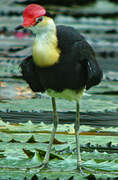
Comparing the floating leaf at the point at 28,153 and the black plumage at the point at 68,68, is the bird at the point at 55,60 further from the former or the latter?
the floating leaf at the point at 28,153

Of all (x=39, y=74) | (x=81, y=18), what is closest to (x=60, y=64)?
(x=39, y=74)

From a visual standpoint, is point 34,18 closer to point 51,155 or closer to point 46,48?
point 46,48

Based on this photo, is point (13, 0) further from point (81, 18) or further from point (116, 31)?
point (116, 31)

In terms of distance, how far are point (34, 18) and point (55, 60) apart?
305mm

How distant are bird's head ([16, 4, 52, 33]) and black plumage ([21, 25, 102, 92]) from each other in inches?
6.6

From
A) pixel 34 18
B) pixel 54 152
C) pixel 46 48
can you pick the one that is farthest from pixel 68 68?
pixel 54 152

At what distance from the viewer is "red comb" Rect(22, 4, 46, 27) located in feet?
13.6

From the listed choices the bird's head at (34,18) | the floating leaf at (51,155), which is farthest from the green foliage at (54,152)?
the bird's head at (34,18)

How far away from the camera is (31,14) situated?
13.7 feet

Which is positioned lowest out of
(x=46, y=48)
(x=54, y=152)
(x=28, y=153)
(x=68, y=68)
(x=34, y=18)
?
(x=54, y=152)

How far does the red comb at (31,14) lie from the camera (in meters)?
4.13

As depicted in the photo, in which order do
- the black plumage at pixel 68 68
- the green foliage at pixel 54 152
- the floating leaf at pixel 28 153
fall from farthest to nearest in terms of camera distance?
the floating leaf at pixel 28 153
the green foliage at pixel 54 152
the black plumage at pixel 68 68

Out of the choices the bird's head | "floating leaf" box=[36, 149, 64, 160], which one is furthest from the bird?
"floating leaf" box=[36, 149, 64, 160]

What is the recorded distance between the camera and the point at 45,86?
4453 millimetres
